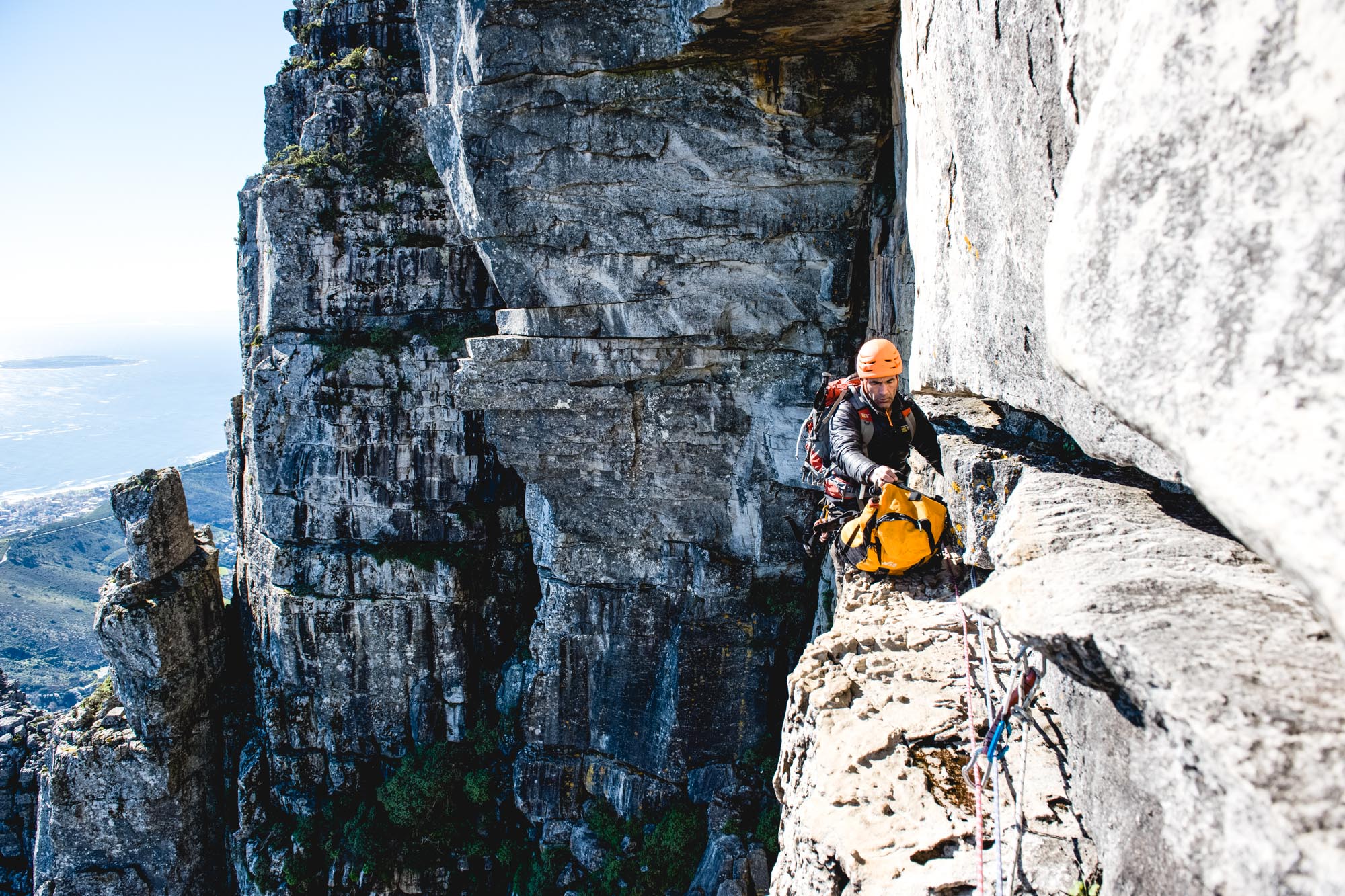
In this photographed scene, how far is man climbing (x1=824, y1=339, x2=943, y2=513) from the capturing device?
657 cm

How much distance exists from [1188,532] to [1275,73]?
2.15 m

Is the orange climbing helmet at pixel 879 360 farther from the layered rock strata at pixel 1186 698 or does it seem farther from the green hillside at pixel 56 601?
the green hillside at pixel 56 601

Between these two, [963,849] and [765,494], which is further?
[765,494]

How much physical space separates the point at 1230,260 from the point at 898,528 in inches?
162

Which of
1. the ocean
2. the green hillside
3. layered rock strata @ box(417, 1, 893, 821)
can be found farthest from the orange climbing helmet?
the ocean

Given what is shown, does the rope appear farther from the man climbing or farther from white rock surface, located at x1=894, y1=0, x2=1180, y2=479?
the man climbing

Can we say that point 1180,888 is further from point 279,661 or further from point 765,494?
point 279,661

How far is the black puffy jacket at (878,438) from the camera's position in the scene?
6621 mm

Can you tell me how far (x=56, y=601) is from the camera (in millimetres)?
57500

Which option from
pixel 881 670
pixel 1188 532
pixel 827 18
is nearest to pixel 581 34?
pixel 827 18

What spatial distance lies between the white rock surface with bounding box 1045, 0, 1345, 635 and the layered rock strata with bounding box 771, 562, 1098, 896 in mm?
2018

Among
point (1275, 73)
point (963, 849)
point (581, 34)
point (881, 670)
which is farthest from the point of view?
point (581, 34)

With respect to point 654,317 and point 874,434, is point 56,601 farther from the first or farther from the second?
point 874,434

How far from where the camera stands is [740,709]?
15.8 meters
